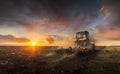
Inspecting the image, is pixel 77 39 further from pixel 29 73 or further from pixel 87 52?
pixel 29 73

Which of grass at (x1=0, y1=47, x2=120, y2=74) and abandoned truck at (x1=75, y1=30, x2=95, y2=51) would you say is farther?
abandoned truck at (x1=75, y1=30, x2=95, y2=51)

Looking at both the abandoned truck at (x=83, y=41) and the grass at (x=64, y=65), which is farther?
the abandoned truck at (x=83, y=41)

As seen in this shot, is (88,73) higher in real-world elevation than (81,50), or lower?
lower

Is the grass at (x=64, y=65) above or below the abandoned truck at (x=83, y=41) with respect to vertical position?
below

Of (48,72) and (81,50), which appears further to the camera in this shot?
(81,50)

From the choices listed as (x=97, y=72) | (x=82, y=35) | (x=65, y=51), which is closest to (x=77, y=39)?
(x=82, y=35)

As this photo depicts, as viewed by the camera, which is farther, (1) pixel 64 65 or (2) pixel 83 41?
(2) pixel 83 41

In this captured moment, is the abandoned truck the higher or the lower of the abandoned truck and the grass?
the higher

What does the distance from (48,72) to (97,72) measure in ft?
35.2

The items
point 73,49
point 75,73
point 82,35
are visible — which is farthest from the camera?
point 73,49

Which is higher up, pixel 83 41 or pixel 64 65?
pixel 83 41

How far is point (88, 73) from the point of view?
47.7m

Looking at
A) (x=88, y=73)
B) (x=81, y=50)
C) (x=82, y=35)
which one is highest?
(x=82, y=35)

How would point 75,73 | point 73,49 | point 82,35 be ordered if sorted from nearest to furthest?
point 75,73 → point 82,35 → point 73,49
